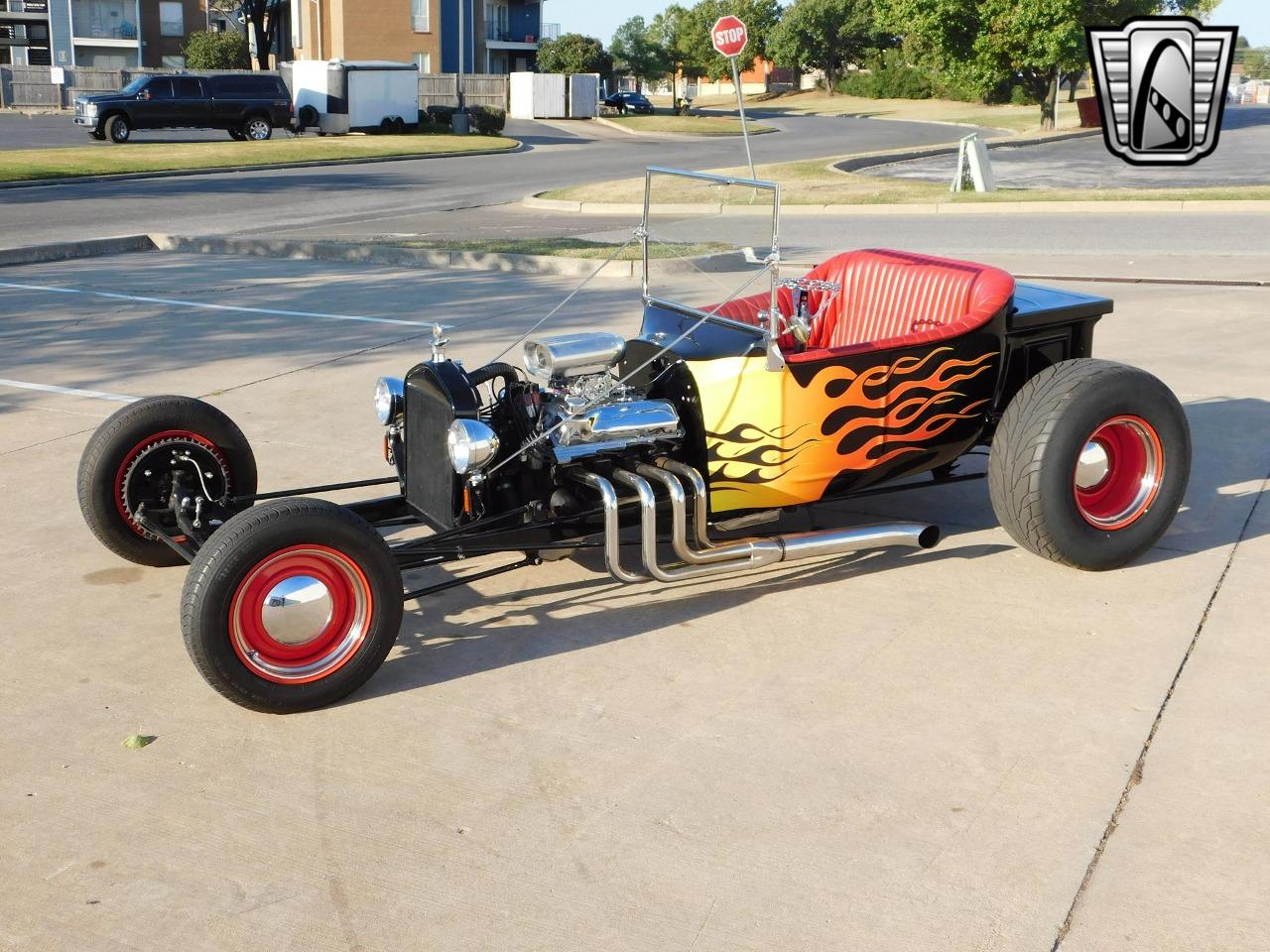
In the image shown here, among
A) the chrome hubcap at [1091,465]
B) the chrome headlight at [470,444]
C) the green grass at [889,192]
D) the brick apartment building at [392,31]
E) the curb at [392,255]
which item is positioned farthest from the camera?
the brick apartment building at [392,31]

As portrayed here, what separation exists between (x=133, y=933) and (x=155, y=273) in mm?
11604

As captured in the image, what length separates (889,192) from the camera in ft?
73.2

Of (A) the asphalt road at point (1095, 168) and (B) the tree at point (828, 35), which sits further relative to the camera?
(B) the tree at point (828, 35)

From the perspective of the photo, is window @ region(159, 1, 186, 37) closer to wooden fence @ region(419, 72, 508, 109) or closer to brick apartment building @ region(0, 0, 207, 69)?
brick apartment building @ region(0, 0, 207, 69)

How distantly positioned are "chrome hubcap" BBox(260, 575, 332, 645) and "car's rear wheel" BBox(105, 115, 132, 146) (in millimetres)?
33579

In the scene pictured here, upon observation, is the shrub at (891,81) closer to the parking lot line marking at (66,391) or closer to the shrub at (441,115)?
the shrub at (441,115)

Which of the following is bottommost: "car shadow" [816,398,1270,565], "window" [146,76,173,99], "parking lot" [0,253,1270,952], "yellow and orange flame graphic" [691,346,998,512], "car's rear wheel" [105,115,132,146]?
"parking lot" [0,253,1270,952]

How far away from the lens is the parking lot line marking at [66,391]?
829cm

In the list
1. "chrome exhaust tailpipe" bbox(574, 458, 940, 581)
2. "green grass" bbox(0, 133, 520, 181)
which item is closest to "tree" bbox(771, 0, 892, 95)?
"green grass" bbox(0, 133, 520, 181)

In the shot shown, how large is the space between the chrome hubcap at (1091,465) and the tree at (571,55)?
60601mm

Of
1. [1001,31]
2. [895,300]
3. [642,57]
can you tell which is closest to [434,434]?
[895,300]

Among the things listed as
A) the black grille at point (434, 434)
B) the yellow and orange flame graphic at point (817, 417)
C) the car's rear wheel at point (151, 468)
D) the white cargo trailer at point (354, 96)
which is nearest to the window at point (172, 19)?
the white cargo trailer at point (354, 96)

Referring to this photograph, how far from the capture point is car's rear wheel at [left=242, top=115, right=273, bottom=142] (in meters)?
36.9

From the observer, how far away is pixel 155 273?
1371 cm
